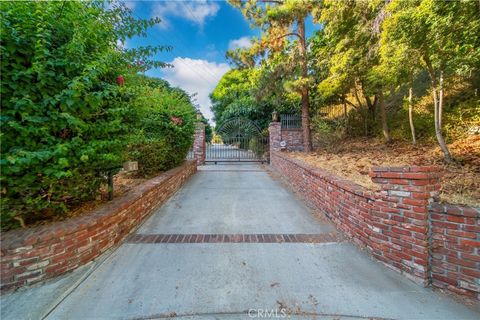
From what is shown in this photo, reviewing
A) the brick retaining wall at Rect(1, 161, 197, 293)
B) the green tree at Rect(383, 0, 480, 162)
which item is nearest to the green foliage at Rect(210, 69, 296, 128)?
the green tree at Rect(383, 0, 480, 162)

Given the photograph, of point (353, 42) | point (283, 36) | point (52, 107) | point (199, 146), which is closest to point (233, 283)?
point (52, 107)

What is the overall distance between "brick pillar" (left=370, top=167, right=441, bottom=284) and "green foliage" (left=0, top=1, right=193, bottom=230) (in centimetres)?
282

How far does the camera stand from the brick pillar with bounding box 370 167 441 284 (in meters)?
1.94

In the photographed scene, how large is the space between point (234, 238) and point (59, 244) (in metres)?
1.78

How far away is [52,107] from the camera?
2.06m

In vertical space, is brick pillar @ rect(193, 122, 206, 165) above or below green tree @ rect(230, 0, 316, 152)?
below

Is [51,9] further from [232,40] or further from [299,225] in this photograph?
[232,40]

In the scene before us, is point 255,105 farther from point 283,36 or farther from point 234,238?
point 234,238

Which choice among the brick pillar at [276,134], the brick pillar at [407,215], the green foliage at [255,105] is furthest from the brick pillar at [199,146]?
the brick pillar at [407,215]

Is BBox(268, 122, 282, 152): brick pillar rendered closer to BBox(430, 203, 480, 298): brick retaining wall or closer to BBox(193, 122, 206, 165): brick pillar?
BBox(193, 122, 206, 165): brick pillar

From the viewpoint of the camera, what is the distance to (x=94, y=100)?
2.20 meters

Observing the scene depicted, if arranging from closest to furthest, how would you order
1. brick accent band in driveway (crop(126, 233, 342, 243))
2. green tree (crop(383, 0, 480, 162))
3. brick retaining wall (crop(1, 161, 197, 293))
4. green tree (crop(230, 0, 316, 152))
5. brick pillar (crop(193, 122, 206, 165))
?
1. brick retaining wall (crop(1, 161, 197, 293))
2. brick accent band in driveway (crop(126, 233, 342, 243))
3. green tree (crop(383, 0, 480, 162))
4. green tree (crop(230, 0, 316, 152))
5. brick pillar (crop(193, 122, 206, 165))

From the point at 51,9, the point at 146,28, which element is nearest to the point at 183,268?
the point at 51,9

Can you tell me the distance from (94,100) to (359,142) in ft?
28.0
